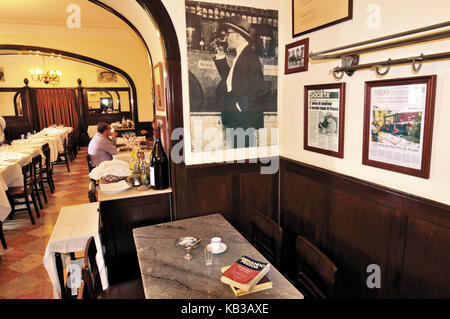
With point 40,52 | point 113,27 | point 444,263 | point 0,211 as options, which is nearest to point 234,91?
point 444,263

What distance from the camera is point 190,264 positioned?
5.30ft

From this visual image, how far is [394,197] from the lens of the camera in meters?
1.71

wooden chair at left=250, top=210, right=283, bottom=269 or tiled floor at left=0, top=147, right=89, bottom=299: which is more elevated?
wooden chair at left=250, top=210, right=283, bottom=269

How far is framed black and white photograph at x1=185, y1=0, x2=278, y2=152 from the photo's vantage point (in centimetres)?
244

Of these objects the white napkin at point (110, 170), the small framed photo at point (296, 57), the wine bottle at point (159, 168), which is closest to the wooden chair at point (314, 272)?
the wine bottle at point (159, 168)

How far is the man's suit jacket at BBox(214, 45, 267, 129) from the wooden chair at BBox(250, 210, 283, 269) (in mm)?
936

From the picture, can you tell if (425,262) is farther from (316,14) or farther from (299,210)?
(316,14)

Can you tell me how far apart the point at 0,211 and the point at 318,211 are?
3.59 m

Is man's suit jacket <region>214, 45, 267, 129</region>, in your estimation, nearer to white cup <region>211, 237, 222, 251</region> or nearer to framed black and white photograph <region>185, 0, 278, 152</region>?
framed black and white photograph <region>185, 0, 278, 152</region>

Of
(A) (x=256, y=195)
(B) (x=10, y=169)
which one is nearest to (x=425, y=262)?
(A) (x=256, y=195)

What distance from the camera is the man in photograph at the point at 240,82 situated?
8.32 ft

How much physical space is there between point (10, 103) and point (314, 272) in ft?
37.5

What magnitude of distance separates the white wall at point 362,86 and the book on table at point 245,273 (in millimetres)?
957

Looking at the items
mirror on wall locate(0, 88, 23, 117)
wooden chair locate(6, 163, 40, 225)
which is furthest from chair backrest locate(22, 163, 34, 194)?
mirror on wall locate(0, 88, 23, 117)
